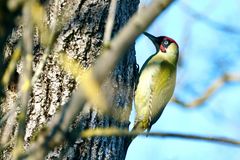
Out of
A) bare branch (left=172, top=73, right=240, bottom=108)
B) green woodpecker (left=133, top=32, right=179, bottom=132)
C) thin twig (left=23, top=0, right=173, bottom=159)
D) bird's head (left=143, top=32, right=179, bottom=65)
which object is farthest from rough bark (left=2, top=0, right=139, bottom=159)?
bird's head (left=143, top=32, right=179, bottom=65)

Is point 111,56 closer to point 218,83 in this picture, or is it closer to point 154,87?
point 218,83

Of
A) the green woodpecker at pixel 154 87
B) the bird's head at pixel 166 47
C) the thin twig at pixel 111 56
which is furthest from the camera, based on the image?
the bird's head at pixel 166 47

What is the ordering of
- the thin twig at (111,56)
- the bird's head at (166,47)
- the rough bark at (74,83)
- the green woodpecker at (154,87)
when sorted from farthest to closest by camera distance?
the bird's head at (166,47) → the green woodpecker at (154,87) → the rough bark at (74,83) → the thin twig at (111,56)

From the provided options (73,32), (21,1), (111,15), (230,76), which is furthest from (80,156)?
(21,1)

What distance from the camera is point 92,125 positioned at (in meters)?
3.19

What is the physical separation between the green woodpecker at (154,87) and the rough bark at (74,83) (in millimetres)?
1065

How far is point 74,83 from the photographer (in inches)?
124

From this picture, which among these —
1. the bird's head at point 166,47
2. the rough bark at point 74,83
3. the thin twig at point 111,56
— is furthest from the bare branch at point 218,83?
the thin twig at point 111,56

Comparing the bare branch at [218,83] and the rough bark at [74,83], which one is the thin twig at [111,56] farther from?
the bare branch at [218,83]

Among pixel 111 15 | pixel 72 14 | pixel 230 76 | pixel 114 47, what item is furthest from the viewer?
pixel 230 76

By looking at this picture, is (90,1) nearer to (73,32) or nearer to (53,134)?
(73,32)

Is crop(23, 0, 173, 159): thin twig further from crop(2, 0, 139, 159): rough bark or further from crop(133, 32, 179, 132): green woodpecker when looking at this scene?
crop(133, 32, 179, 132): green woodpecker

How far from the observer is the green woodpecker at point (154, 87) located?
4.54 m

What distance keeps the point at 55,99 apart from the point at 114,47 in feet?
6.03
